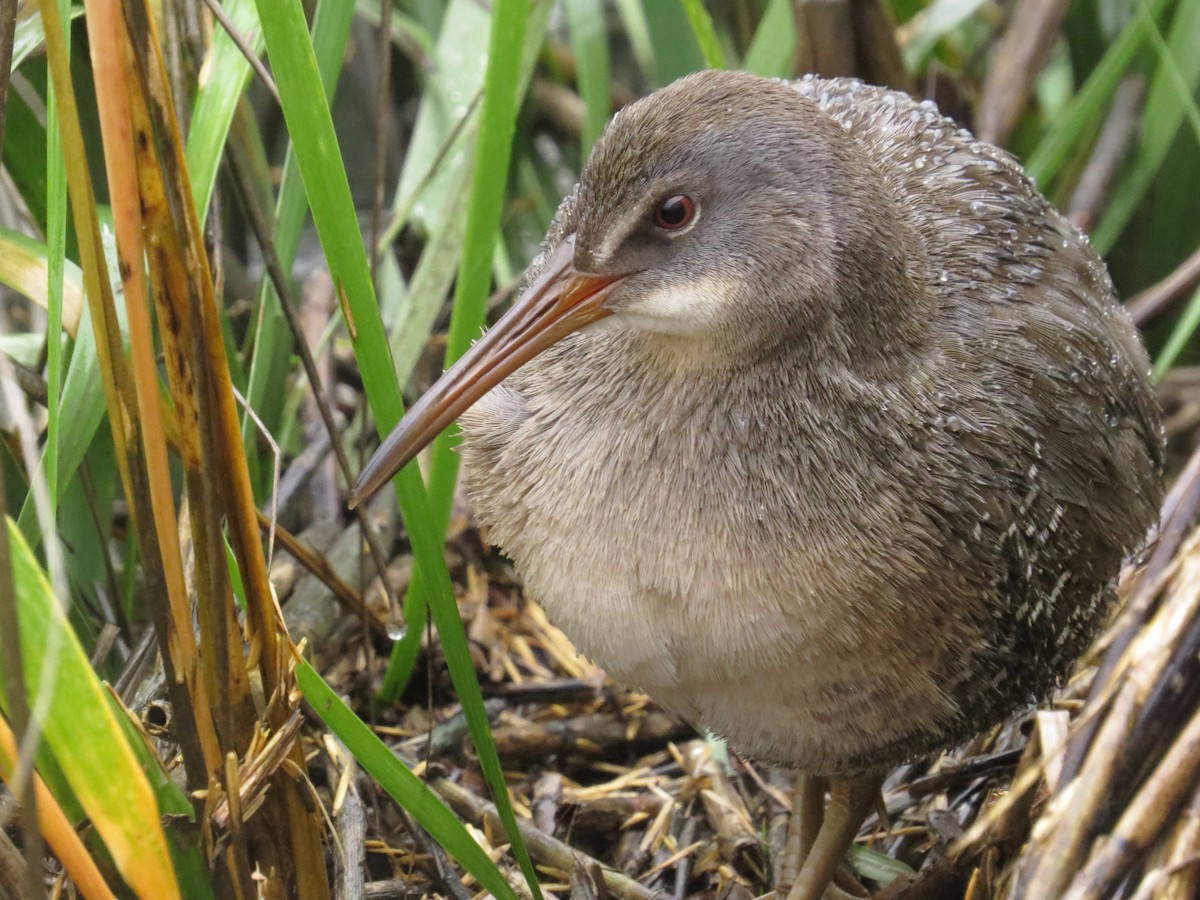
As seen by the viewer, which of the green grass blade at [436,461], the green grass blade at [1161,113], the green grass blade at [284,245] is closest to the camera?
the green grass blade at [284,245]

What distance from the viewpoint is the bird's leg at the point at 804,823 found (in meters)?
2.20

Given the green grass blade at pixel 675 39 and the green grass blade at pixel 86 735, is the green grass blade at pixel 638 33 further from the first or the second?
the green grass blade at pixel 86 735

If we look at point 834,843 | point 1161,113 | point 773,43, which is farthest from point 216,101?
point 1161,113

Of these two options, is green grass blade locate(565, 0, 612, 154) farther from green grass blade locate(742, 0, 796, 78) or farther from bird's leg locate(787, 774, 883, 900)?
bird's leg locate(787, 774, 883, 900)

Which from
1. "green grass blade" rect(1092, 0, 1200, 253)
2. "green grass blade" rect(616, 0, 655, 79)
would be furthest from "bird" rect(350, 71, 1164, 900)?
"green grass blade" rect(616, 0, 655, 79)

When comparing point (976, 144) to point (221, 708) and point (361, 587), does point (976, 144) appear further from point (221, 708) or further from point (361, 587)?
point (221, 708)

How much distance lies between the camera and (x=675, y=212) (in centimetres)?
161

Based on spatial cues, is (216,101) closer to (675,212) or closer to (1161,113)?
(675,212)

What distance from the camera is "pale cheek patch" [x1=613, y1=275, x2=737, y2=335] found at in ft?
5.24

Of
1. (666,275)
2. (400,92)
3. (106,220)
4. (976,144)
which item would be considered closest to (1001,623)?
(666,275)

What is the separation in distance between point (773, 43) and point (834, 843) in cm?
149

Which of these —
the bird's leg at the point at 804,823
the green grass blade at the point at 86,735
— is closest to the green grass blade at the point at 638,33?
the bird's leg at the point at 804,823

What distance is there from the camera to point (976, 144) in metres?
2.16

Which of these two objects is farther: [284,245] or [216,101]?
[284,245]
